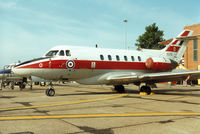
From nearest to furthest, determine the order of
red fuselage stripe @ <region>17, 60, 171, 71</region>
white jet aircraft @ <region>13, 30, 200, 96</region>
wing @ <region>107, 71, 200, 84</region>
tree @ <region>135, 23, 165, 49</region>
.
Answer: red fuselage stripe @ <region>17, 60, 171, 71</region> → white jet aircraft @ <region>13, 30, 200, 96</region> → wing @ <region>107, 71, 200, 84</region> → tree @ <region>135, 23, 165, 49</region>

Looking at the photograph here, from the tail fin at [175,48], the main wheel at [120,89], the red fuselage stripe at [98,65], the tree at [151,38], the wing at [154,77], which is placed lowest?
the main wheel at [120,89]

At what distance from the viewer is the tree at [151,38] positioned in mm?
74438

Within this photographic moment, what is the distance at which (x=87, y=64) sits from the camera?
1566 centimetres

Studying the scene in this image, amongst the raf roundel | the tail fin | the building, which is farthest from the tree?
the raf roundel

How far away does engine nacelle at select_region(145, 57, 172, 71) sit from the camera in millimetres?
18719

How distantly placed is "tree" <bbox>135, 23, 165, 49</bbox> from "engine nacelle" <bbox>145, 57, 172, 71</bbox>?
A: 2198 inches

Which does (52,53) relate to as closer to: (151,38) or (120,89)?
(120,89)

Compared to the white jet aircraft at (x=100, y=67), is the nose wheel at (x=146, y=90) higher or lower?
lower

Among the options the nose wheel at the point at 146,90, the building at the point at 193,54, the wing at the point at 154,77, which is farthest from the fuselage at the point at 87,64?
the building at the point at 193,54

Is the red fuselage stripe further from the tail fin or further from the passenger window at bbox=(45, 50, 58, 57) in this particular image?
the tail fin

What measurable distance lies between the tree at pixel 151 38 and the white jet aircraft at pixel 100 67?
5583 cm

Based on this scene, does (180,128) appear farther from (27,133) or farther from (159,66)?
(159,66)

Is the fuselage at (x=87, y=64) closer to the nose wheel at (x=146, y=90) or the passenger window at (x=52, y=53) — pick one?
the passenger window at (x=52, y=53)

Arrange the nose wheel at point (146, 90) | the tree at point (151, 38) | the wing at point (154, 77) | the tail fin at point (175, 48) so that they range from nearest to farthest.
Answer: the wing at point (154, 77), the nose wheel at point (146, 90), the tail fin at point (175, 48), the tree at point (151, 38)
